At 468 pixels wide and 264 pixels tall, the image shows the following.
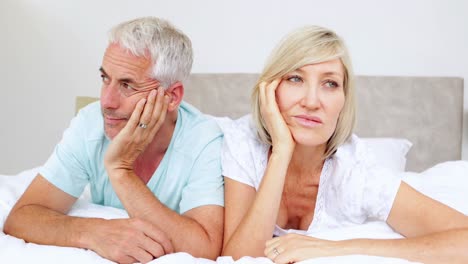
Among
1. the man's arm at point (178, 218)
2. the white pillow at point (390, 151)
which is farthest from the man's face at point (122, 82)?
the white pillow at point (390, 151)

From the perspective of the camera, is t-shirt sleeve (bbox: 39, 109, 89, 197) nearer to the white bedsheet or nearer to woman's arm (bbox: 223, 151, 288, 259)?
the white bedsheet

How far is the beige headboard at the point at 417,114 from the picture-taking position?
2.80 metres

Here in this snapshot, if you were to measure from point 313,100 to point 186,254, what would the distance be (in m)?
0.50

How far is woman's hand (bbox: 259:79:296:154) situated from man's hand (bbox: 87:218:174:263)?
377 mm

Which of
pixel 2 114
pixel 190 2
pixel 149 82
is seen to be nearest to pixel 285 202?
pixel 149 82

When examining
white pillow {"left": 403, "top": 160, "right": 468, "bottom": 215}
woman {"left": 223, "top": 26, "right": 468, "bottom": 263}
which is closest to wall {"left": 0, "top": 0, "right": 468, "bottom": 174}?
white pillow {"left": 403, "top": 160, "right": 468, "bottom": 215}

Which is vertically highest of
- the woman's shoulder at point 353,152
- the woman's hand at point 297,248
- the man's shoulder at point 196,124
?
the man's shoulder at point 196,124

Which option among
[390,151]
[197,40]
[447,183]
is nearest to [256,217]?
[447,183]

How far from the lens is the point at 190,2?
3.10 metres

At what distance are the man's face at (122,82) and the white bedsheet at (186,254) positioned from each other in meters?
0.29

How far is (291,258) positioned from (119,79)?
0.65 metres

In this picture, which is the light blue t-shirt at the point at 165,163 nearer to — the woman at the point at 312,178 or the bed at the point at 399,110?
the woman at the point at 312,178

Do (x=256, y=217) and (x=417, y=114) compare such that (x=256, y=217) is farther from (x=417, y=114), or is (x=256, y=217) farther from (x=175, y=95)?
(x=417, y=114)

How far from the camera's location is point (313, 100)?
4.82 feet
